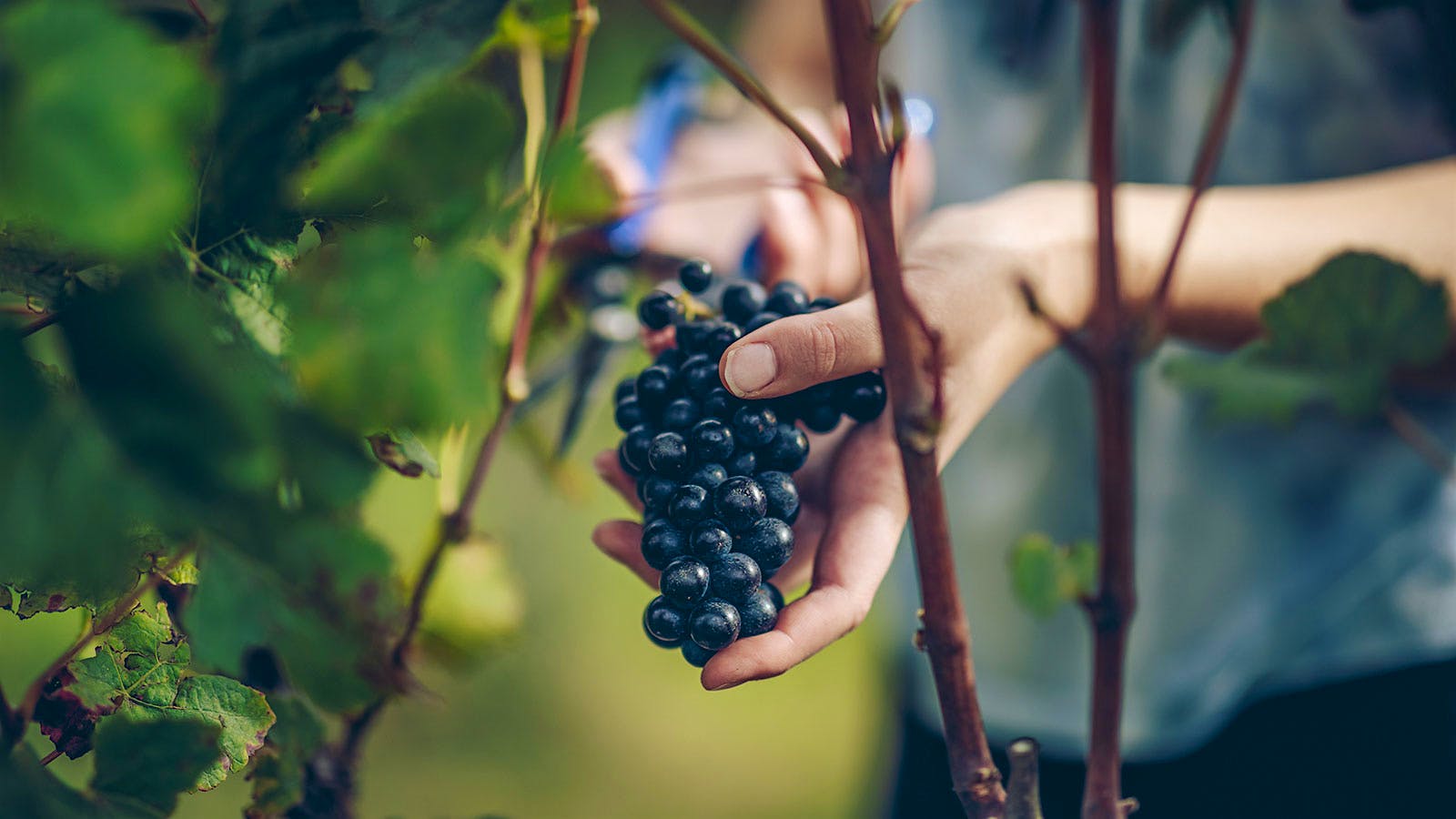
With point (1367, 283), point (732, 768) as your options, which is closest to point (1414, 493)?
→ point (1367, 283)

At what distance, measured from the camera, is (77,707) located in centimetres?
43

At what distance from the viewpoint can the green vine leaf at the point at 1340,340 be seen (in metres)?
0.58

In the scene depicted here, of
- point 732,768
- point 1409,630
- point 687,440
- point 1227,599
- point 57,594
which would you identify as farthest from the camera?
point 732,768

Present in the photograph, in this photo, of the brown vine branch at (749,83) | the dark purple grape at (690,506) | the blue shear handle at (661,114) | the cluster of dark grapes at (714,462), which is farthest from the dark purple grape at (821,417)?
the blue shear handle at (661,114)

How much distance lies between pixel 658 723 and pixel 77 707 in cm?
212

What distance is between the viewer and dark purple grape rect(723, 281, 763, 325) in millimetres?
587

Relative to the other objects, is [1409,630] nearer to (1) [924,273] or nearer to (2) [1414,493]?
(2) [1414,493]

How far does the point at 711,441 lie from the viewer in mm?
518

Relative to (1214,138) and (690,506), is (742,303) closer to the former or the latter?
(690,506)

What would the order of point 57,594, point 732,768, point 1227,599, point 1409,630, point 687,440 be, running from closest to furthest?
point 57,594 → point 687,440 → point 1409,630 → point 1227,599 → point 732,768

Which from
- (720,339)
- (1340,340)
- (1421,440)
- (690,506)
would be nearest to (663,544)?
(690,506)

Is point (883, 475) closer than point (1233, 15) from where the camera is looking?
No

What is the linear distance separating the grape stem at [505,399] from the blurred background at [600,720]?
1.39m

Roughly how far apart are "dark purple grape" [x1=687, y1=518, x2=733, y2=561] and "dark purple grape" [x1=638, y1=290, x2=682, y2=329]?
14 centimetres
